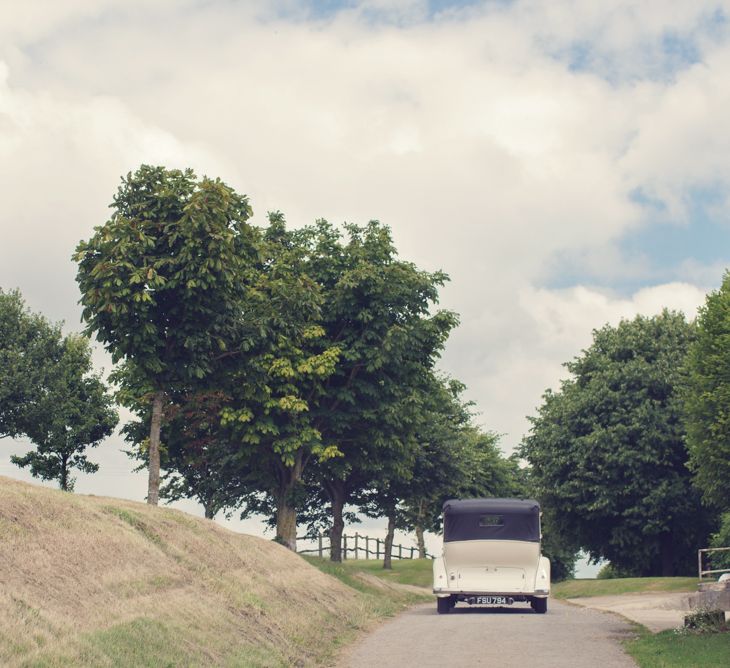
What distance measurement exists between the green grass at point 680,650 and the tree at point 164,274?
62.5 feet

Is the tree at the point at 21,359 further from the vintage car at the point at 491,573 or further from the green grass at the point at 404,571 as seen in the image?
the vintage car at the point at 491,573

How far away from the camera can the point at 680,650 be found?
18.7 meters

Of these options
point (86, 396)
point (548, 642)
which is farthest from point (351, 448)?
Result: point (548, 642)

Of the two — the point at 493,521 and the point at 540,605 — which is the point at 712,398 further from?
the point at 540,605

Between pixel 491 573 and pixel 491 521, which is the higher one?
pixel 491 521

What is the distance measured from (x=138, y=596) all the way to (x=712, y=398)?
32.7m

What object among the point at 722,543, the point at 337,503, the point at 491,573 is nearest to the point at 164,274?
the point at 491,573

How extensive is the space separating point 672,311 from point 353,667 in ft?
161

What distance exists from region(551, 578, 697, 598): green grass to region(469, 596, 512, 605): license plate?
1897cm

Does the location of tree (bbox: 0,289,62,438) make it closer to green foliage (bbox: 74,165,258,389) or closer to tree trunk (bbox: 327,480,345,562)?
tree trunk (bbox: 327,480,345,562)

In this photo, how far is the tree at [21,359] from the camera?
57.2 meters

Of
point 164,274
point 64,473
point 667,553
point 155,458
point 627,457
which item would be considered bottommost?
point 667,553

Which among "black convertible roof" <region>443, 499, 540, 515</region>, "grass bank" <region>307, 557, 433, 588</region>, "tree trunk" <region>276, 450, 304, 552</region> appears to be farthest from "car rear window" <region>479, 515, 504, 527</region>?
"grass bank" <region>307, 557, 433, 588</region>

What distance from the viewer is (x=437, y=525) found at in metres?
74.9
